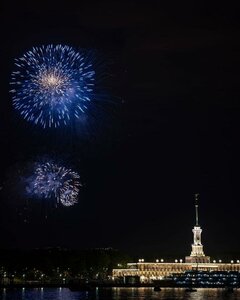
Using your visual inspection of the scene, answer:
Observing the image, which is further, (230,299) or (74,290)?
(74,290)

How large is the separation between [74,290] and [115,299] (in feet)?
176

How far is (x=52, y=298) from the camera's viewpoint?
495 ft

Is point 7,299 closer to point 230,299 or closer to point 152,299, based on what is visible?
point 152,299

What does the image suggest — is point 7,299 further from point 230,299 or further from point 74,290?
point 74,290

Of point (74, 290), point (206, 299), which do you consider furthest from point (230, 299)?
point (74, 290)

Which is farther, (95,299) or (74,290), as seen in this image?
(74,290)

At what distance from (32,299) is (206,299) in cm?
2875

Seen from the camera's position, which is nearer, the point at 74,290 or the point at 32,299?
the point at 32,299

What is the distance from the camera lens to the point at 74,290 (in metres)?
196

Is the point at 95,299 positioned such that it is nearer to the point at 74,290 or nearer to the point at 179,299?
the point at 179,299

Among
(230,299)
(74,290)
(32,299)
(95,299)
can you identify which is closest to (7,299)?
(32,299)

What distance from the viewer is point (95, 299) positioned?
14812cm

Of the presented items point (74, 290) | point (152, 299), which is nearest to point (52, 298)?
point (152, 299)

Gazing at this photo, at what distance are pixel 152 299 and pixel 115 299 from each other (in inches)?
264
